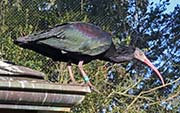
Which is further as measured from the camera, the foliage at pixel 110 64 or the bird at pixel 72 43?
the foliage at pixel 110 64

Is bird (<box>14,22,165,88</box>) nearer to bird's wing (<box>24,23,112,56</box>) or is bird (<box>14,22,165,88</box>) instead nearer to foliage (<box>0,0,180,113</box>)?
bird's wing (<box>24,23,112,56</box>)

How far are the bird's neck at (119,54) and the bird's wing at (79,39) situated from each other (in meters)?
0.08

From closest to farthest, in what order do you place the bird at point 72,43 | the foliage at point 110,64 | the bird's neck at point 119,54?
1. the bird at point 72,43
2. the bird's neck at point 119,54
3. the foliage at point 110,64

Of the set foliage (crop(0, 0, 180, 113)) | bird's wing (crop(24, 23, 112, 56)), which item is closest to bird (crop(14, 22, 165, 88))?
bird's wing (crop(24, 23, 112, 56))

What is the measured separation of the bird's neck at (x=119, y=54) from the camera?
3562mm

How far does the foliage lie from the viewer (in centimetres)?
640

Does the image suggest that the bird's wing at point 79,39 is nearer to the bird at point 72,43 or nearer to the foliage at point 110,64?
the bird at point 72,43

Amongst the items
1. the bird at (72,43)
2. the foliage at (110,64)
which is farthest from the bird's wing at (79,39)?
the foliage at (110,64)

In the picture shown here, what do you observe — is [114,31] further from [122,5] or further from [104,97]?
[104,97]

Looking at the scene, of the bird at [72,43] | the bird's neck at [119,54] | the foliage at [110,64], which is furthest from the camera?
the foliage at [110,64]

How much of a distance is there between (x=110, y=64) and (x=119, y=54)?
3004 millimetres

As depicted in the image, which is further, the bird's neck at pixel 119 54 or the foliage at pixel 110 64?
the foliage at pixel 110 64

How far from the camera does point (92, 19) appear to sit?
6.96 meters

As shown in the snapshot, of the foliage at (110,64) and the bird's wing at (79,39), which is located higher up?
the foliage at (110,64)
